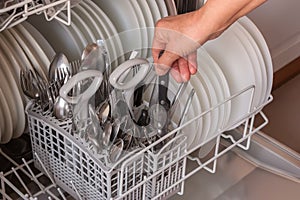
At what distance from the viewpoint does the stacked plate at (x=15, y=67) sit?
0.86 m

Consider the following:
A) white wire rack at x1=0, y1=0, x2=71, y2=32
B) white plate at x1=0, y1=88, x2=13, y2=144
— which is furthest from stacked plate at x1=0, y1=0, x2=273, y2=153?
white wire rack at x1=0, y1=0, x2=71, y2=32

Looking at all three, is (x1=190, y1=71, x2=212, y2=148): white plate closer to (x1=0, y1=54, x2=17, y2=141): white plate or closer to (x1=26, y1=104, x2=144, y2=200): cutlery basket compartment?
(x1=26, y1=104, x2=144, y2=200): cutlery basket compartment

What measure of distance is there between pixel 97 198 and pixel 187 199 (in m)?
0.31

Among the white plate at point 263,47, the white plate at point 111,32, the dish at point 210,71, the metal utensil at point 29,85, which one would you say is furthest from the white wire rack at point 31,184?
the white plate at point 263,47

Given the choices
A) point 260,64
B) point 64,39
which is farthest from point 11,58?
point 260,64

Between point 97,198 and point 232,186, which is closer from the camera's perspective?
point 97,198

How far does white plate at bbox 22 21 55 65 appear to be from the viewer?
0.93 meters

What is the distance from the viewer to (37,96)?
861mm

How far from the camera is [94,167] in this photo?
77 centimetres

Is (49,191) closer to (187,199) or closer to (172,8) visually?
(187,199)

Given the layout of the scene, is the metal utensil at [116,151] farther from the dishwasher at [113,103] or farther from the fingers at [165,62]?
the fingers at [165,62]

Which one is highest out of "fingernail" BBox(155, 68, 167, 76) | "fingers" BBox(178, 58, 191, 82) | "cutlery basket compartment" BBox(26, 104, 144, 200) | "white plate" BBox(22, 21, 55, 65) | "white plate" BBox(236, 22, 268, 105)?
"white plate" BBox(22, 21, 55, 65)

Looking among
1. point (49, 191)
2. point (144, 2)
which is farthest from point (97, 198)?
point (144, 2)

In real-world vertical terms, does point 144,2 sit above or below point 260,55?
above
